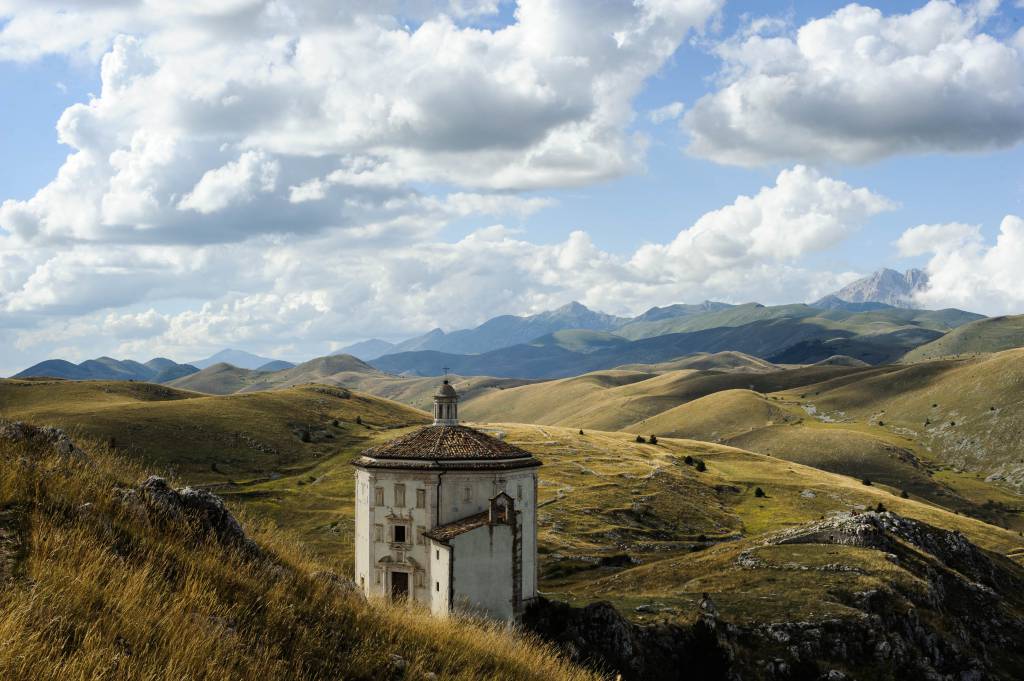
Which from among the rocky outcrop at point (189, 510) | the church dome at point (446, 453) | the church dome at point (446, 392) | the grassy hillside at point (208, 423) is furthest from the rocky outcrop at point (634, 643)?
the grassy hillside at point (208, 423)

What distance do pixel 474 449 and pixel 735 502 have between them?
75.0 meters

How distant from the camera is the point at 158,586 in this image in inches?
530

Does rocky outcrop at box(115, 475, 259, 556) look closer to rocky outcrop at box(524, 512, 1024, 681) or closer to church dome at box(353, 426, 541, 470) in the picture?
rocky outcrop at box(524, 512, 1024, 681)

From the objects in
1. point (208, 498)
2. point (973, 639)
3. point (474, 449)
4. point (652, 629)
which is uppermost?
point (208, 498)

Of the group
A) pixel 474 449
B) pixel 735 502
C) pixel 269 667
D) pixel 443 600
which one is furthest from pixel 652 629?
pixel 735 502

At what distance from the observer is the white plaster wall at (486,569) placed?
48406 mm

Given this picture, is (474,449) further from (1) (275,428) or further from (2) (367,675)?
(1) (275,428)

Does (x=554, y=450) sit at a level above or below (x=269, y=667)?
below

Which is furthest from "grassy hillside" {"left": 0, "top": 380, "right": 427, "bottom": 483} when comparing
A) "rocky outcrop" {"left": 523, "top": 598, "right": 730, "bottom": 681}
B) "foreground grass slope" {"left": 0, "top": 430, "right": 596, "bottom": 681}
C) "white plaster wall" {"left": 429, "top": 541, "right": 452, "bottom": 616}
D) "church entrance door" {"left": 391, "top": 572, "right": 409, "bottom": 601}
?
"foreground grass slope" {"left": 0, "top": 430, "right": 596, "bottom": 681}

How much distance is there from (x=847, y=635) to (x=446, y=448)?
29.9 metres

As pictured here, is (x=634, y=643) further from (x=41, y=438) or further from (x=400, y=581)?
(x=41, y=438)

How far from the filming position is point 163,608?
12.4 meters

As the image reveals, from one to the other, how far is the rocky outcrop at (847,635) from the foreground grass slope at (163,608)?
96.9 feet

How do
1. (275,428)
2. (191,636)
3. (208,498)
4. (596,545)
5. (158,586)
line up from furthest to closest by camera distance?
(275,428)
(596,545)
(208,498)
(158,586)
(191,636)
